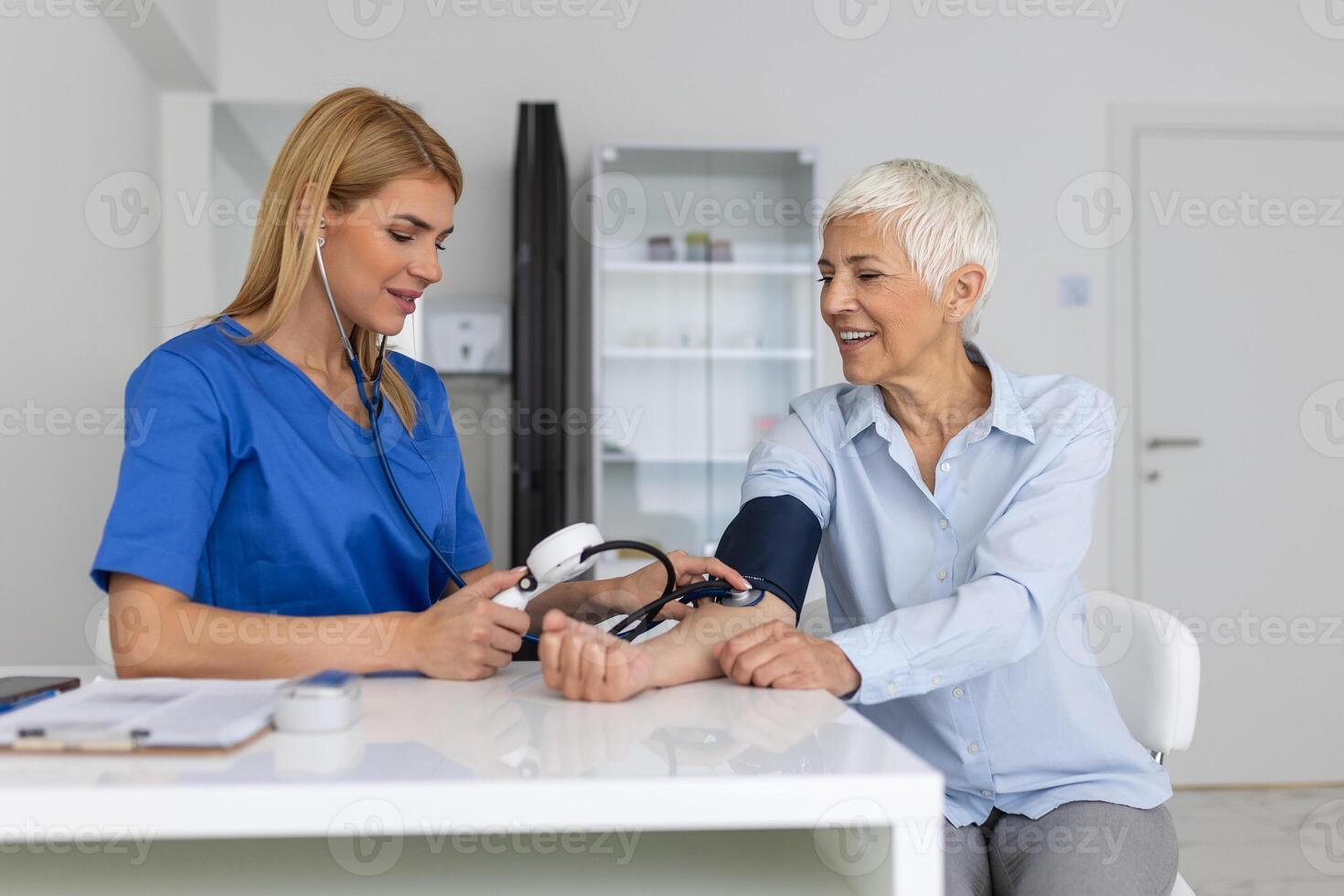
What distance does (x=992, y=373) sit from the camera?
55.3 inches

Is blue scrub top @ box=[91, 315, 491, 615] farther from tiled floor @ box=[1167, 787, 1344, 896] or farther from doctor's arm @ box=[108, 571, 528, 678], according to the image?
tiled floor @ box=[1167, 787, 1344, 896]

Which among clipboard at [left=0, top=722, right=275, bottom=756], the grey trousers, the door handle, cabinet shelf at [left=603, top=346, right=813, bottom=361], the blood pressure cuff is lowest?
the grey trousers

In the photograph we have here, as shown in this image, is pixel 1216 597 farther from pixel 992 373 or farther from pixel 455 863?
pixel 455 863

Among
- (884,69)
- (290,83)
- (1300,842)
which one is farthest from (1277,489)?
(290,83)

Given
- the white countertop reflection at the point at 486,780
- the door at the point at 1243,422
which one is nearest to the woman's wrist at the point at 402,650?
the white countertop reflection at the point at 486,780

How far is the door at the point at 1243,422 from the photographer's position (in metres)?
3.78

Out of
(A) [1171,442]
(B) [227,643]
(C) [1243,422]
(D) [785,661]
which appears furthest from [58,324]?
(C) [1243,422]

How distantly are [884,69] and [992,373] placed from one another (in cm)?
266

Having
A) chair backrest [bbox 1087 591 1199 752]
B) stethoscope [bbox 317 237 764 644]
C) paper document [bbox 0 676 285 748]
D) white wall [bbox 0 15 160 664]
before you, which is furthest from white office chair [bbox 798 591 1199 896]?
white wall [bbox 0 15 160 664]

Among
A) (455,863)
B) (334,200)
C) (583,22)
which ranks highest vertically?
(583,22)

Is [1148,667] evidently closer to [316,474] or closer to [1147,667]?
[1147,667]

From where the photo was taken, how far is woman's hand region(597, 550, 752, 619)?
1261 millimetres

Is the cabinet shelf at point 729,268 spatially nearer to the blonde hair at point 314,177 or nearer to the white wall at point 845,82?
the white wall at point 845,82

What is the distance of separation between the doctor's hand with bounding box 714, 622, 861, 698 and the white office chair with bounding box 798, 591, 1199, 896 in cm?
43
